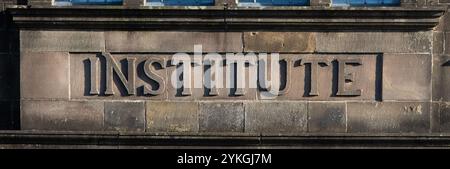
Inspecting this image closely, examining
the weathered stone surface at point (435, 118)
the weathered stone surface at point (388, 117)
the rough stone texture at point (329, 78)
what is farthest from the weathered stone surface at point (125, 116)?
the weathered stone surface at point (435, 118)

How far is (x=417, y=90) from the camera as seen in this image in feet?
33.3

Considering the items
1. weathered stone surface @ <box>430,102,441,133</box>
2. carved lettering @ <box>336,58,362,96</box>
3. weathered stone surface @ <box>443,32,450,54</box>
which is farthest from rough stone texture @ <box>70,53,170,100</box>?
weathered stone surface @ <box>443,32,450,54</box>

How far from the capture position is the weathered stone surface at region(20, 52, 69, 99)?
1016 centimetres

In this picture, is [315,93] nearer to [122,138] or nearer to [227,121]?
[227,121]

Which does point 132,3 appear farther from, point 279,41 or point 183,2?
point 279,41

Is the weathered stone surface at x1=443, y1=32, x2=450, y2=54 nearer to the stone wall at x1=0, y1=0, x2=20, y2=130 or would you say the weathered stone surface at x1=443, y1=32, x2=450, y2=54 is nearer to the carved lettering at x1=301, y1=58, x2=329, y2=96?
the carved lettering at x1=301, y1=58, x2=329, y2=96

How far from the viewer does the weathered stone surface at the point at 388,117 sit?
400 inches

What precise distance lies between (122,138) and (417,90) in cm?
353

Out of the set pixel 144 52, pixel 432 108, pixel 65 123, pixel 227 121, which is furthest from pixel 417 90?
pixel 65 123

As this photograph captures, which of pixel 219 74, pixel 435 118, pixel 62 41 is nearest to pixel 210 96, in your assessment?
pixel 219 74

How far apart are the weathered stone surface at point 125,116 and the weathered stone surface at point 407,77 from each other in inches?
115

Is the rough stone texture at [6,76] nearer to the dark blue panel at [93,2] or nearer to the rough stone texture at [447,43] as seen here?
the dark blue panel at [93,2]
